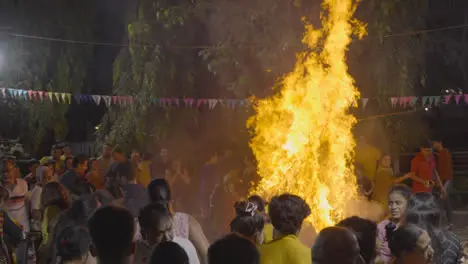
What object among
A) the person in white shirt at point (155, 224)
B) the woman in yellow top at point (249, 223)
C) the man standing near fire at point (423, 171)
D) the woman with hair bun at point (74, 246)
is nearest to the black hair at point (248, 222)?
the woman in yellow top at point (249, 223)

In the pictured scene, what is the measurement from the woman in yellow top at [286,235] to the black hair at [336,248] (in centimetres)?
121

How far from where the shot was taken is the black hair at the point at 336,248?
4.43 metres

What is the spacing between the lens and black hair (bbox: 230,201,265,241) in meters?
6.71

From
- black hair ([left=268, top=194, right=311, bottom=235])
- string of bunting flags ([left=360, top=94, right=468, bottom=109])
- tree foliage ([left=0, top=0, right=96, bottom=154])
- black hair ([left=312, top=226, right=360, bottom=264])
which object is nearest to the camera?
black hair ([left=312, top=226, right=360, bottom=264])

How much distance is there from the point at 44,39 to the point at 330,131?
Result: 39.2 ft

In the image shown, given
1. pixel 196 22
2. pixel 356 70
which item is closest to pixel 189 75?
pixel 196 22

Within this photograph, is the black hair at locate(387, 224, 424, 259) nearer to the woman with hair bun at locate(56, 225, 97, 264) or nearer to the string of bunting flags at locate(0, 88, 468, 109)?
the woman with hair bun at locate(56, 225, 97, 264)

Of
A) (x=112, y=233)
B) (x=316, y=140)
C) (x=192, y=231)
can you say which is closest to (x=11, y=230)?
(x=192, y=231)

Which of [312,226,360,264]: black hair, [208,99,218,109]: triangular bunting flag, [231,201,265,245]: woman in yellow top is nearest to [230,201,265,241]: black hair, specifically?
[231,201,265,245]: woman in yellow top

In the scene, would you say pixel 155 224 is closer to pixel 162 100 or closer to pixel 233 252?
pixel 233 252

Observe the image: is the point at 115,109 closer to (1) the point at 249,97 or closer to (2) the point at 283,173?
(1) the point at 249,97

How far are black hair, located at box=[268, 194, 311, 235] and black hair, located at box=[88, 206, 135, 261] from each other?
1513 millimetres

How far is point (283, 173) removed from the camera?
12.3 m

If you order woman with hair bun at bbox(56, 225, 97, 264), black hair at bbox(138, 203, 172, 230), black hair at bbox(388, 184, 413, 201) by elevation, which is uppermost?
black hair at bbox(388, 184, 413, 201)
